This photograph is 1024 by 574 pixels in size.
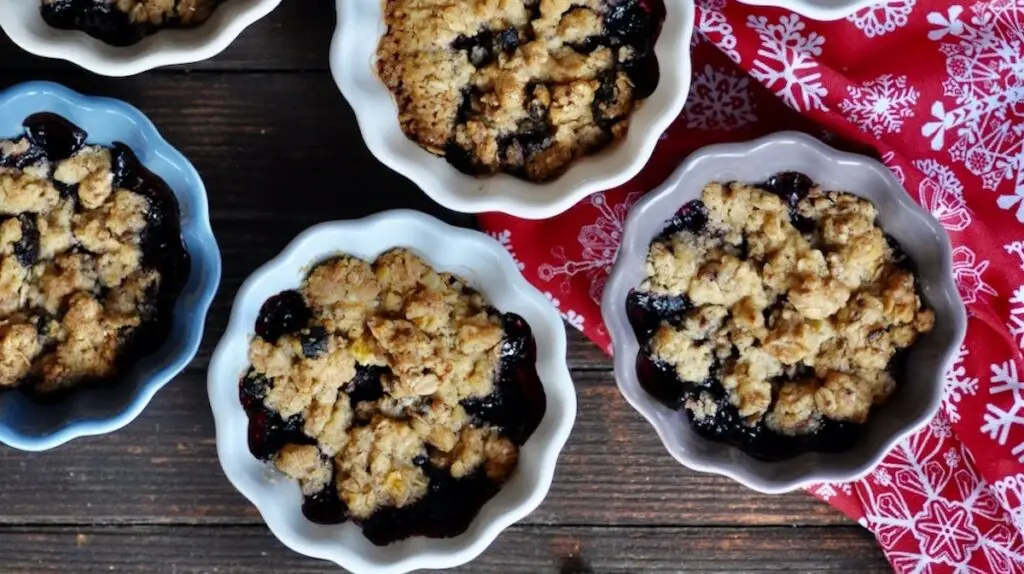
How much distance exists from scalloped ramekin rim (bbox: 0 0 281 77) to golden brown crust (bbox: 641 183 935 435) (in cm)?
73

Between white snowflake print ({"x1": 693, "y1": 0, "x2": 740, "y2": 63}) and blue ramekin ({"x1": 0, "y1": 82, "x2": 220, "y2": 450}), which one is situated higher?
white snowflake print ({"x1": 693, "y1": 0, "x2": 740, "y2": 63})

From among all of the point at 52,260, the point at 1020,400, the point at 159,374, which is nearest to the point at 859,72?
the point at 1020,400

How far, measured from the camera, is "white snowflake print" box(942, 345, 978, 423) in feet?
5.98

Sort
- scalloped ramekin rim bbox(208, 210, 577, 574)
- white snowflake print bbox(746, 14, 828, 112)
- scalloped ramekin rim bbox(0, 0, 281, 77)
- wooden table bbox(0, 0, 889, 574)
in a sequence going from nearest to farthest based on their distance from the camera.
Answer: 1. scalloped ramekin rim bbox(0, 0, 281, 77)
2. scalloped ramekin rim bbox(208, 210, 577, 574)
3. white snowflake print bbox(746, 14, 828, 112)
4. wooden table bbox(0, 0, 889, 574)

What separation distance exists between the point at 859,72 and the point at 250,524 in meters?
1.36

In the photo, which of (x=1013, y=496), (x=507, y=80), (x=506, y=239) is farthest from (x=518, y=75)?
(x=1013, y=496)

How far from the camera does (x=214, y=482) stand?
1906 millimetres

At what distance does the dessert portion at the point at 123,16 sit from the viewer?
1.63 metres

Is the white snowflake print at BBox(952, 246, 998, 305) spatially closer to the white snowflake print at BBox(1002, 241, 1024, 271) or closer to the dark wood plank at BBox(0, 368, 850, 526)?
the white snowflake print at BBox(1002, 241, 1024, 271)

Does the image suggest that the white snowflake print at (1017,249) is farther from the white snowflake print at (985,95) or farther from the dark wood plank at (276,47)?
the dark wood plank at (276,47)

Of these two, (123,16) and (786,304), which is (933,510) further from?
(123,16)

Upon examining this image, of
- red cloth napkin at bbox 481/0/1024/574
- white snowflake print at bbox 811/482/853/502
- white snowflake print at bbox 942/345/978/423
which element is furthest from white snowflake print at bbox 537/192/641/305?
white snowflake print at bbox 942/345/978/423

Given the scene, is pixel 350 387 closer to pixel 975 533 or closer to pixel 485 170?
pixel 485 170

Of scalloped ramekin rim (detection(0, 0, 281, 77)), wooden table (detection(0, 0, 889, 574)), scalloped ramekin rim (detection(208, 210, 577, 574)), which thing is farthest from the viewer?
wooden table (detection(0, 0, 889, 574))
